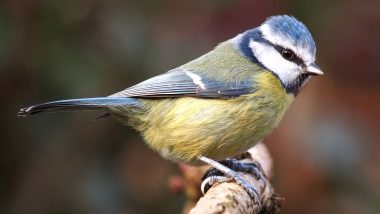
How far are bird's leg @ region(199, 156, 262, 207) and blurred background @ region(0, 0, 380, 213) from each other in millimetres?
471

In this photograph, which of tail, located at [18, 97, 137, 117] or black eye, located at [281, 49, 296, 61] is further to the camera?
black eye, located at [281, 49, 296, 61]

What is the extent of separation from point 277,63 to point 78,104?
657mm

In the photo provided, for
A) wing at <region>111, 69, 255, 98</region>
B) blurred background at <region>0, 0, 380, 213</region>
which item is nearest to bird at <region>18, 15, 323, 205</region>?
wing at <region>111, 69, 255, 98</region>

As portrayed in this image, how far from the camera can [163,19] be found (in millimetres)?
2814

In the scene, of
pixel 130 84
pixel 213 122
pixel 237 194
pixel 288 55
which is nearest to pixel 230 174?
pixel 213 122

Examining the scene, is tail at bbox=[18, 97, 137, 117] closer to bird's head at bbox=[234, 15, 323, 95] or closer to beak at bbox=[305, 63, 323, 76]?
bird's head at bbox=[234, 15, 323, 95]

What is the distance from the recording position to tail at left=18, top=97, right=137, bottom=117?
223cm

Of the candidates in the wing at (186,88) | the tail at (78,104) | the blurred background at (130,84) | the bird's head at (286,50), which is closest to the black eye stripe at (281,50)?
the bird's head at (286,50)

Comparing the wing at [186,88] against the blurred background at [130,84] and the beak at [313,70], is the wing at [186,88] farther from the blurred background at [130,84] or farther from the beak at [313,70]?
the blurred background at [130,84]

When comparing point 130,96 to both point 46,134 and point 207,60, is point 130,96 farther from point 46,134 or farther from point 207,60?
point 46,134

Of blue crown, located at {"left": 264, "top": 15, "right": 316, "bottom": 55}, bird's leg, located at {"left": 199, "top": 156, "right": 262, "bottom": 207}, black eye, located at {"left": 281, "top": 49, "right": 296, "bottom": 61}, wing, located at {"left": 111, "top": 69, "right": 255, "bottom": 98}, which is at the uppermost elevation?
blue crown, located at {"left": 264, "top": 15, "right": 316, "bottom": 55}

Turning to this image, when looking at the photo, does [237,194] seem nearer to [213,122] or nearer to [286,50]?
[213,122]

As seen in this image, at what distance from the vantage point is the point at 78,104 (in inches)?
91.7

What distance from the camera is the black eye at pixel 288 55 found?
2406mm
